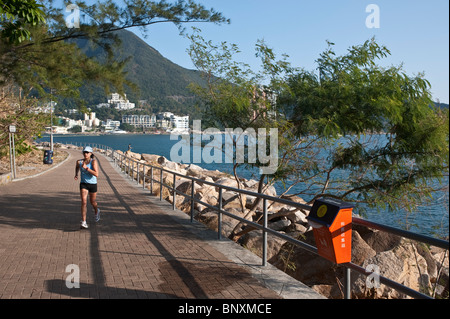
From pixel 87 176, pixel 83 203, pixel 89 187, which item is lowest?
pixel 83 203

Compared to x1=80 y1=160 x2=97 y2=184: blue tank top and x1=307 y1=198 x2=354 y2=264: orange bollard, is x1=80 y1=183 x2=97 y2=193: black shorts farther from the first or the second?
x1=307 y1=198 x2=354 y2=264: orange bollard

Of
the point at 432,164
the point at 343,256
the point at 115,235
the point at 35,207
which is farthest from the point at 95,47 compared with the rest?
the point at 343,256

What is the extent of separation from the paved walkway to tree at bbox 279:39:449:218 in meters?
3.44

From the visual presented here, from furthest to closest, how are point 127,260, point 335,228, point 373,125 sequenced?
point 373,125 → point 127,260 → point 335,228

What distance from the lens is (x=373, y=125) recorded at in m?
8.86

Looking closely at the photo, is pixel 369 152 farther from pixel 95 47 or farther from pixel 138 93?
pixel 95 47

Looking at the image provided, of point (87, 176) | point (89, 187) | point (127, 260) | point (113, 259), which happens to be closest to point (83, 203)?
point (89, 187)

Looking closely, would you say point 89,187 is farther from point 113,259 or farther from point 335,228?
point 335,228

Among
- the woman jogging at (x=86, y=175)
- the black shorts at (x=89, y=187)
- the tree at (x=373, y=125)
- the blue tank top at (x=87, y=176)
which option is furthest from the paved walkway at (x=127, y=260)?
the tree at (x=373, y=125)

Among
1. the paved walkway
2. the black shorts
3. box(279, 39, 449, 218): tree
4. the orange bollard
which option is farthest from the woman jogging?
the orange bollard

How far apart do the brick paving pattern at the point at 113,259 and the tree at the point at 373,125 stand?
371 centimetres

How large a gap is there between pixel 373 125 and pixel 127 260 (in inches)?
219

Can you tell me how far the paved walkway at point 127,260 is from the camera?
200 inches
